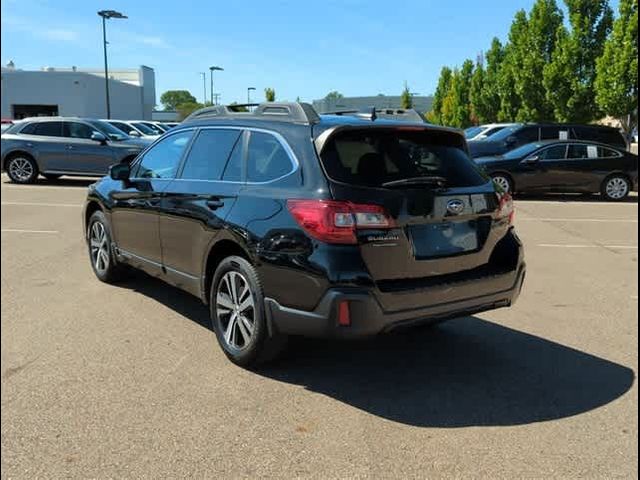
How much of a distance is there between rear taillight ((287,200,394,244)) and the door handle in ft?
2.94

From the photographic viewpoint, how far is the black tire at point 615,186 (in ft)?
52.2

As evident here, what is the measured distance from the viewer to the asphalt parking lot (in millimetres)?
3062

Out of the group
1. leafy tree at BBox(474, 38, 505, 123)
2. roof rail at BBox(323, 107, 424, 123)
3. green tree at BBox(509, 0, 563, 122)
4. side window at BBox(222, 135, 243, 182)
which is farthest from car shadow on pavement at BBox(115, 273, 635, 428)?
leafy tree at BBox(474, 38, 505, 123)

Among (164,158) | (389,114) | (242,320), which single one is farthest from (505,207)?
(164,158)

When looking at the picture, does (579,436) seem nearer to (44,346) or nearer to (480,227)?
(480,227)

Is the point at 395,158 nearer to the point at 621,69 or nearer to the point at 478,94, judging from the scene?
the point at 621,69

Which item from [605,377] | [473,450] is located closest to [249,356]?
[473,450]

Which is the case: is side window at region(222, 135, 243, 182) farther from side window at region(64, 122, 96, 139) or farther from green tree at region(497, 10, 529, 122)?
green tree at region(497, 10, 529, 122)

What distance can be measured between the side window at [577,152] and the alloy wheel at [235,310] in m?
13.5

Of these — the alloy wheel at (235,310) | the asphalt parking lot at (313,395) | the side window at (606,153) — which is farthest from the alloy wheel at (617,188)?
the alloy wheel at (235,310)

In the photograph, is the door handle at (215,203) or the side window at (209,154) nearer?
the door handle at (215,203)

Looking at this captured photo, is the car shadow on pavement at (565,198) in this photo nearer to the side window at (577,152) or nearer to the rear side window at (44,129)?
the side window at (577,152)

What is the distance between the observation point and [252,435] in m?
3.30

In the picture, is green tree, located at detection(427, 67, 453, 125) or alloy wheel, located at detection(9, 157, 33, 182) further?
green tree, located at detection(427, 67, 453, 125)
